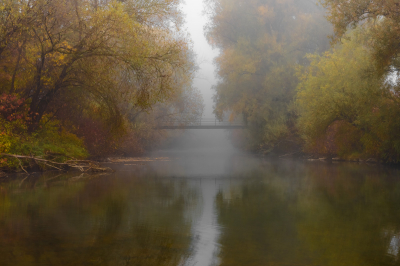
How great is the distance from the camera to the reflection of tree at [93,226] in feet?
19.3

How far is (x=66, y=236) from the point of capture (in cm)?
704

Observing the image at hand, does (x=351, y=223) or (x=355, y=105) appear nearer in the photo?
(x=351, y=223)

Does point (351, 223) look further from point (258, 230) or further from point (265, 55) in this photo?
point (265, 55)

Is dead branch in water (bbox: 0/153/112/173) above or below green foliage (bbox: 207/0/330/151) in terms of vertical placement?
below

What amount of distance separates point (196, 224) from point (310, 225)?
229 cm

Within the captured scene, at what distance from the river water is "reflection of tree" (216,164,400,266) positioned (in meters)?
0.02

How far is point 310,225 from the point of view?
27.2ft

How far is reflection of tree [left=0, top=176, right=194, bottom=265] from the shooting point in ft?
19.3

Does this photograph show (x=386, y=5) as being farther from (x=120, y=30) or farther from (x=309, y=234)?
(x=309, y=234)

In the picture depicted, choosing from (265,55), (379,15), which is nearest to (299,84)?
(265,55)

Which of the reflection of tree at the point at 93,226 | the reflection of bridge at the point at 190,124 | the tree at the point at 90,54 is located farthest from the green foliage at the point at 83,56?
the reflection of bridge at the point at 190,124

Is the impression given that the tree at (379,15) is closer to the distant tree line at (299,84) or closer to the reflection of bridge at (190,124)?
the distant tree line at (299,84)

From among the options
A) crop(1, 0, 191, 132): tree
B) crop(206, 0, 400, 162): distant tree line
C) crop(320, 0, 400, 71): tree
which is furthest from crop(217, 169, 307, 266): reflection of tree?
crop(206, 0, 400, 162): distant tree line

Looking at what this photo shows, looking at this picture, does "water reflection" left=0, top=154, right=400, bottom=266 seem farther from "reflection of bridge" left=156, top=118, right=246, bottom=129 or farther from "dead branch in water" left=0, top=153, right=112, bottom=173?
"reflection of bridge" left=156, top=118, right=246, bottom=129
